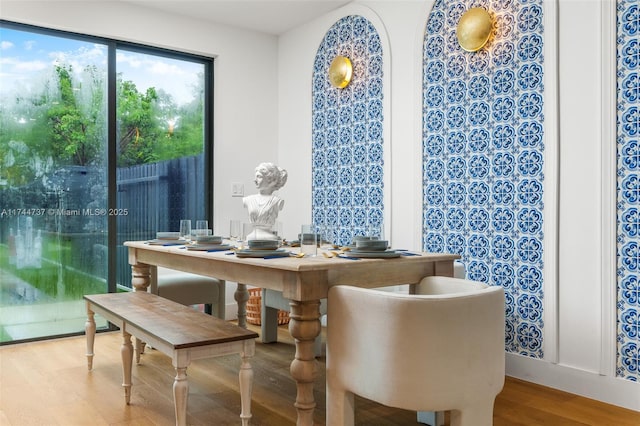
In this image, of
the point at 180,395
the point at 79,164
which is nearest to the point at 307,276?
the point at 180,395

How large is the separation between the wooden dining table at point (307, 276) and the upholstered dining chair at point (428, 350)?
15 cm

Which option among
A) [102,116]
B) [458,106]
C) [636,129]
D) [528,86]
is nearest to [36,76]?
[102,116]

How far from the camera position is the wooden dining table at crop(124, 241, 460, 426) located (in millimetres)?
1887

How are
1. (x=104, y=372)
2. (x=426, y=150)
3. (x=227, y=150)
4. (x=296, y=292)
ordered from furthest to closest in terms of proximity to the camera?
(x=227, y=150)
(x=426, y=150)
(x=104, y=372)
(x=296, y=292)

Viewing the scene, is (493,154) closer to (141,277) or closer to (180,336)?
(180,336)

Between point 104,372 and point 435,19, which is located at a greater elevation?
point 435,19

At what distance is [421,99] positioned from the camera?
3.61 meters

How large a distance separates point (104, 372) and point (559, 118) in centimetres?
306

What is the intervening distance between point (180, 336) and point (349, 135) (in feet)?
8.58

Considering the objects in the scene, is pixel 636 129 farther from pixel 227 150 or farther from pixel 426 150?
pixel 227 150

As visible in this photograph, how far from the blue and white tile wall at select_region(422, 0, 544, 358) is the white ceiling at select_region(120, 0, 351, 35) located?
1.26 m

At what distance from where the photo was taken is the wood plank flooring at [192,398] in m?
2.36

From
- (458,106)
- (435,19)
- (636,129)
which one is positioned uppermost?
(435,19)

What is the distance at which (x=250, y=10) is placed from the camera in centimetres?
439
